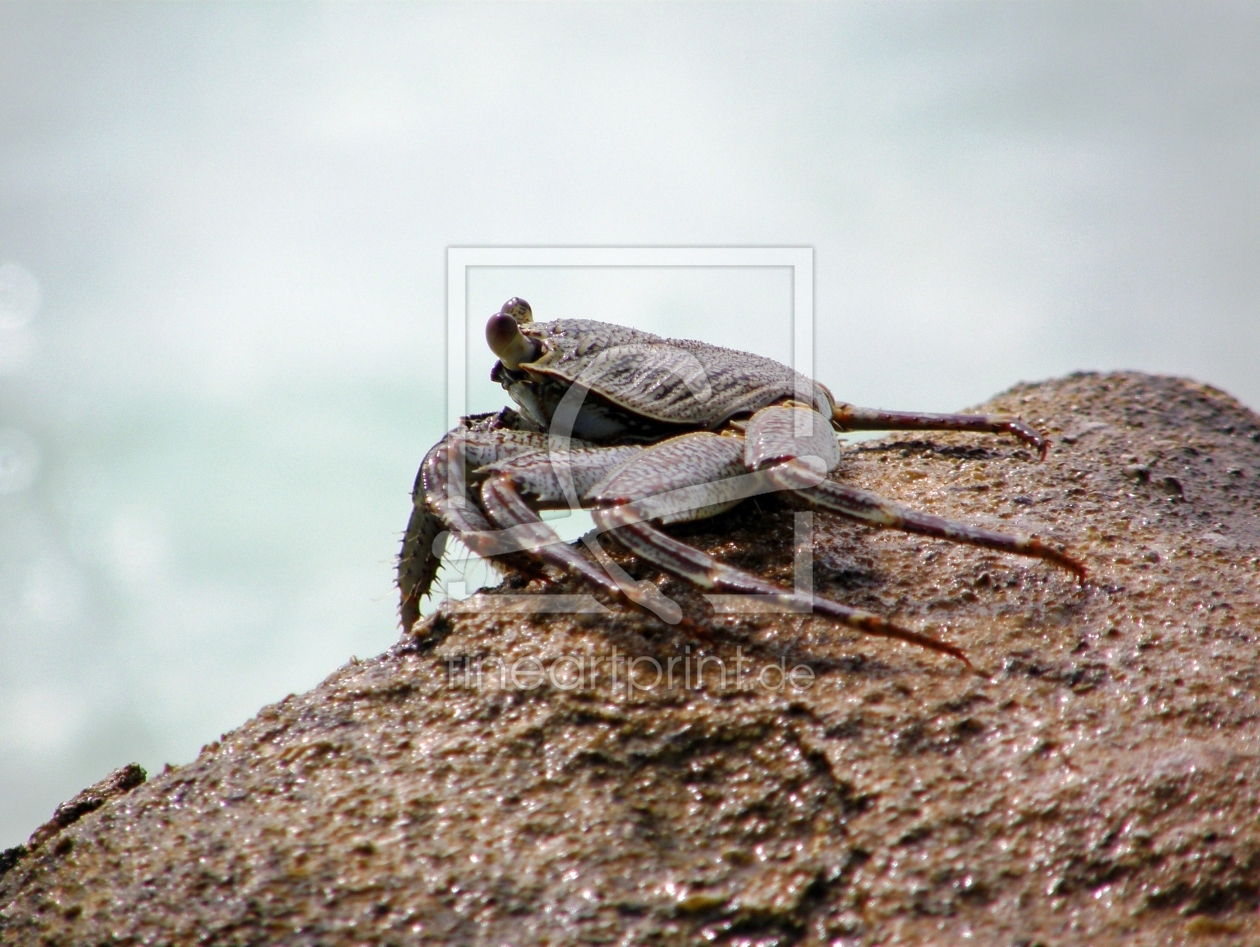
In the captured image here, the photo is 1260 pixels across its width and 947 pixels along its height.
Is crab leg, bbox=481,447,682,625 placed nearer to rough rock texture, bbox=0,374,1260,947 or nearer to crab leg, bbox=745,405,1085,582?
rough rock texture, bbox=0,374,1260,947

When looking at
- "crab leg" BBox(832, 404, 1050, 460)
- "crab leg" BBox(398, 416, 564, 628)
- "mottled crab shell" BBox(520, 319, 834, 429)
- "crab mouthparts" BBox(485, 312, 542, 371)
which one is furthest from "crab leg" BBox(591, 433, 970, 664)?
"crab leg" BBox(832, 404, 1050, 460)

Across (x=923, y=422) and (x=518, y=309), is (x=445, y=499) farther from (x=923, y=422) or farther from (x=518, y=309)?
(x=923, y=422)

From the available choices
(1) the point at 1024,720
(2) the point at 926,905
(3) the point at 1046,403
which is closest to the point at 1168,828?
(1) the point at 1024,720

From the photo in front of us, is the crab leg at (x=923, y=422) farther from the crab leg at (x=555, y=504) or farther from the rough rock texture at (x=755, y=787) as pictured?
the crab leg at (x=555, y=504)

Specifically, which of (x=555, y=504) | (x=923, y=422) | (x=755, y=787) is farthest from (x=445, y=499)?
(x=923, y=422)

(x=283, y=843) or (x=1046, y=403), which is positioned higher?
(x=1046, y=403)

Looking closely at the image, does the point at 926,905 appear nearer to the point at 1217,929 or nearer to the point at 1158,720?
the point at 1217,929
